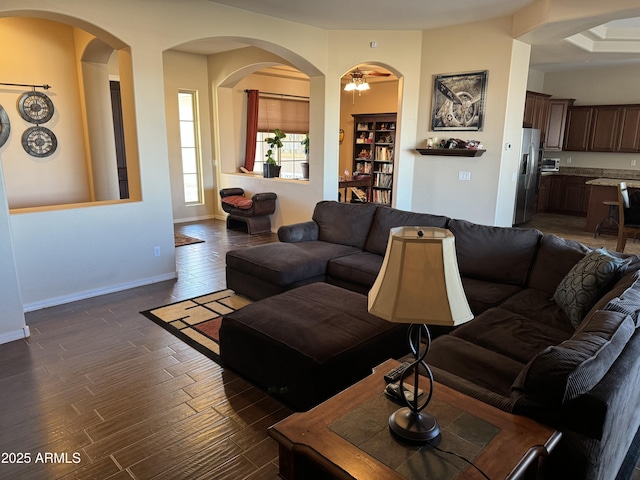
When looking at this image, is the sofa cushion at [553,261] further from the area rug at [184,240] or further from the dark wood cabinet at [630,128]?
the dark wood cabinet at [630,128]

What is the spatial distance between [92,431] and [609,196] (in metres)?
8.40

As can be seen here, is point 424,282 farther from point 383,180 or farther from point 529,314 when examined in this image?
point 383,180


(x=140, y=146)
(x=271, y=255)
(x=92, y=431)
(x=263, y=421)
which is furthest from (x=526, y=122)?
(x=92, y=431)

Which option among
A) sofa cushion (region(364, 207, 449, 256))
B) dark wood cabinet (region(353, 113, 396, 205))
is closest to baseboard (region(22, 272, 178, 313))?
sofa cushion (region(364, 207, 449, 256))

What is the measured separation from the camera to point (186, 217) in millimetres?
8273

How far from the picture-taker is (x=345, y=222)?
475 cm

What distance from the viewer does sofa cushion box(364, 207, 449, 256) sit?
13.7 ft

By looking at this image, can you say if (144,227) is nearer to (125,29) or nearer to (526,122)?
(125,29)

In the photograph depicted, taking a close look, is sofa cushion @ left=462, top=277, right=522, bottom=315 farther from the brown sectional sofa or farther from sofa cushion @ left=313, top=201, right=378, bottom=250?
sofa cushion @ left=313, top=201, right=378, bottom=250

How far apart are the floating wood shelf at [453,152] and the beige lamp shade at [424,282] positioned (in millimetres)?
4893

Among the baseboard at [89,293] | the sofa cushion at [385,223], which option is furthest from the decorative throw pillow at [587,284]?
the baseboard at [89,293]

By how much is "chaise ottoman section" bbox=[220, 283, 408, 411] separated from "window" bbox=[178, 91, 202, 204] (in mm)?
5899

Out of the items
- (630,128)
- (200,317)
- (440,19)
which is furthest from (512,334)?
(630,128)

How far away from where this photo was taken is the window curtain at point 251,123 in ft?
28.2
